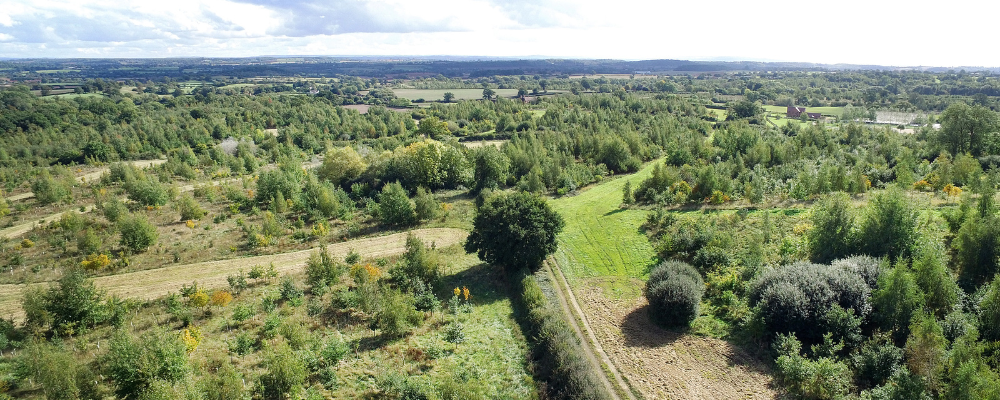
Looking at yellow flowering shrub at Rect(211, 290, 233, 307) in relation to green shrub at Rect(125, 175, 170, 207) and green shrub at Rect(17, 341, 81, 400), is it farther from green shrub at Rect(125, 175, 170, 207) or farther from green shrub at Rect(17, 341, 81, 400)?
green shrub at Rect(125, 175, 170, 207)

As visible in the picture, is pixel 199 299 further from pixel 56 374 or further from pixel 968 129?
pixel 968 129

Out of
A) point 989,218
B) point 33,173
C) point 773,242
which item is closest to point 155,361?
point 773,242

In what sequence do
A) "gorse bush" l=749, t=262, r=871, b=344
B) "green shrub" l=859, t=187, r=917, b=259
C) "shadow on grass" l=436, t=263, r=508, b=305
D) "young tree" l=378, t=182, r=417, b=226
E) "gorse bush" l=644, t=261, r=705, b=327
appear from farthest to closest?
"young tree" l=378, t=182, r=417, b=226, "shadow on grass" l=436, t=263, r=508, b=305, "green shrub" l=859, t=187, r=917, b=259, "gorse bush" l=644, t=261, r=705, b=327, "gorse bush" l=749, t=262, r=871, b=344

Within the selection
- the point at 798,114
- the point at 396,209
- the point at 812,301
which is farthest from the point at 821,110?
the point at 396,209

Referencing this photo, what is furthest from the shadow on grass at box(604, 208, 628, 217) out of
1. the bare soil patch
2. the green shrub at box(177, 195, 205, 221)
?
the green shrub at box(177, 195, 205, 221)

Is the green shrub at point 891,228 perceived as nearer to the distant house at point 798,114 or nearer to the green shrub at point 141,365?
the green shrub at point 141,365

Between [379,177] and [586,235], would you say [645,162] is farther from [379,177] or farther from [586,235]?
[379,177]

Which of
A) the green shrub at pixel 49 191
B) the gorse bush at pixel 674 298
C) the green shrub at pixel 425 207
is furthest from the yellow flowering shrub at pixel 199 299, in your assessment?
the green shrub at pixel 49 191
